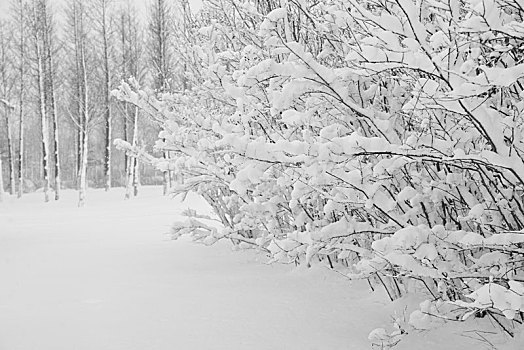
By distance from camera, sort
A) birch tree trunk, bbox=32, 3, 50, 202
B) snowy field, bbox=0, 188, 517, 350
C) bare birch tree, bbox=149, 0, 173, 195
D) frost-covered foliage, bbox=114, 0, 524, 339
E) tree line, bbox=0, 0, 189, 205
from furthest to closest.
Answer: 1. bare birch tree, bbox=149, 0, 173, 195
2. tree line, bbox=0, 0, 189, 205
3. birch tree trunk, bbox=32, 3, 50, 202
4. snowy field, bbox=0, 188, 517, 350
5. frost-covered foliage, bbox=114, 0, 524, 339

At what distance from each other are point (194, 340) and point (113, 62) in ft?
64.8

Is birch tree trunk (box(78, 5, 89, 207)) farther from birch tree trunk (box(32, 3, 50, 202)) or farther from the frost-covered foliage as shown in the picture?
the frost-covered foliage

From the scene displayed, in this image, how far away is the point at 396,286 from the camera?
11.1 feet

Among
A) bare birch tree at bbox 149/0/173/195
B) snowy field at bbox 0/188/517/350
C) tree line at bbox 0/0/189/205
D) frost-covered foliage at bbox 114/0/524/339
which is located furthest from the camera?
bare birch tree at bbox 149/0/173/195

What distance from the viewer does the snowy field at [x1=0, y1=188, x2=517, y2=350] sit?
9.26 feet

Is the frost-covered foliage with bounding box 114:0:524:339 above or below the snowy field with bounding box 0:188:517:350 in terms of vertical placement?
above

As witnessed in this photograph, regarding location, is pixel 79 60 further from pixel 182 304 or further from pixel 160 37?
pixel 182 304

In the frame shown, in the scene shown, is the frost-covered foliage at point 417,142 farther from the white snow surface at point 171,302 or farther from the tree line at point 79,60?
→ the tree line at point 79,60

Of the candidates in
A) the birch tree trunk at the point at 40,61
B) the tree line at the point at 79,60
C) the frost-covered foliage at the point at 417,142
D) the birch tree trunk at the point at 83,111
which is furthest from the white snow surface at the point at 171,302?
the tree line at the point at 79,60

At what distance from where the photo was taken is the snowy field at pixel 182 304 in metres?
2.82

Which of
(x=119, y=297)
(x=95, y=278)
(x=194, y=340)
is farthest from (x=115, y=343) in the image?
(x=95, y=278)

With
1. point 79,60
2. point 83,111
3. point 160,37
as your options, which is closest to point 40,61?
point 79,60

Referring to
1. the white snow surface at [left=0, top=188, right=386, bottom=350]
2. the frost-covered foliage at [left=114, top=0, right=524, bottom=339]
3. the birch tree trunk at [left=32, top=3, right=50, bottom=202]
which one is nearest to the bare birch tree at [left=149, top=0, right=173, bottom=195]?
the birch tree trunk at [left=32, top=3, right=50, bottom=202]

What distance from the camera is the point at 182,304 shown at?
11.9 ft
